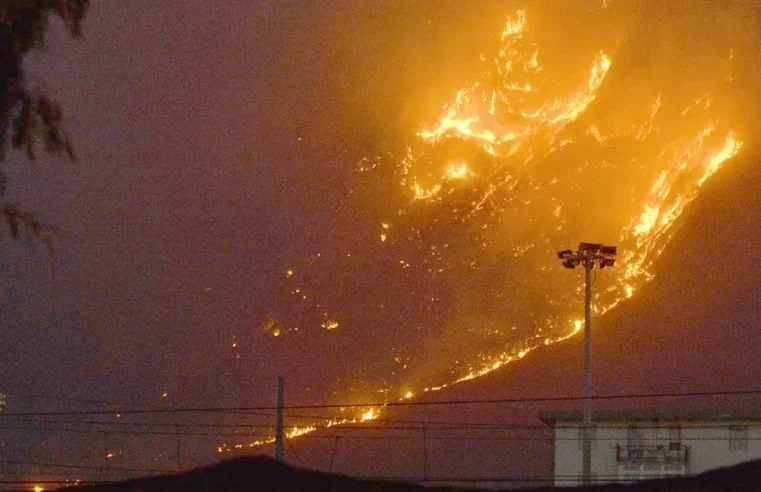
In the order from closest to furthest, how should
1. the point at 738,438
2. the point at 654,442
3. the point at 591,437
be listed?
1. the point at 738,438
2. the point at 591,437
3. the point at 654,442

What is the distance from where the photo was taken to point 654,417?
141 ft

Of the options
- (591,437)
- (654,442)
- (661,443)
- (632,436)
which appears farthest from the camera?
(632,436)

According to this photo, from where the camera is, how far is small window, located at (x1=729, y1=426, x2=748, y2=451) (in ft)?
134

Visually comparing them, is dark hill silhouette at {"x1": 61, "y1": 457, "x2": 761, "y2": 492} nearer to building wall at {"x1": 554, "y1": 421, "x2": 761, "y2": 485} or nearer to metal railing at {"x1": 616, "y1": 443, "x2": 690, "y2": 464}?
building wall at {"x1": 554, "y1": 421, "x2": 761, "y2": 485}

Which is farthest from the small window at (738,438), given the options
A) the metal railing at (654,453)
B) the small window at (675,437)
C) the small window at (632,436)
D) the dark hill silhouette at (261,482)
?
the dark hill silhouette at (261,482)

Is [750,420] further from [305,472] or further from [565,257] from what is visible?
[305,472]

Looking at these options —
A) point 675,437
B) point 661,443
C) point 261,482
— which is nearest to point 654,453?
point 661,443

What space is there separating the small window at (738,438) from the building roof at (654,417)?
294mm

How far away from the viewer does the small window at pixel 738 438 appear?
134 feet

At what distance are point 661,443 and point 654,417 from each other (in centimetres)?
91

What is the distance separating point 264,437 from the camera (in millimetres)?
64438

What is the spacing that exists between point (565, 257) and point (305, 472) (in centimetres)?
2485

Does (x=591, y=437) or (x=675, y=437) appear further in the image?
(x=675, y=437)

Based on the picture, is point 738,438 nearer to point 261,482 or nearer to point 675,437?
point 675,437
